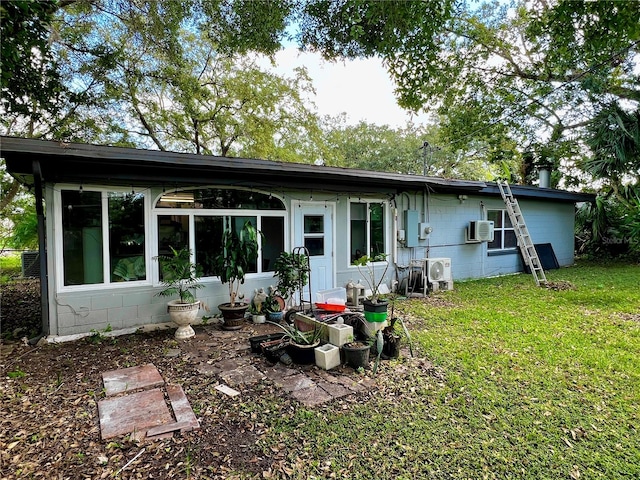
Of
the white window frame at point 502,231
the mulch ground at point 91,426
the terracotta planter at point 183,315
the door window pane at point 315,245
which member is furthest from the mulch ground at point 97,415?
the white window frame at point 502,231

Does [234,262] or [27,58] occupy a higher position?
[27,58]

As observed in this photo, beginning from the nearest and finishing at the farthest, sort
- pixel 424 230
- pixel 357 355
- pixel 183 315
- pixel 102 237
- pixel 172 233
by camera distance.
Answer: pixel 357 355, pixel 183 315, pixel 102 237, pixel 172 233, pixel 424 230

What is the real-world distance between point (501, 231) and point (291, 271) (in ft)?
23.1

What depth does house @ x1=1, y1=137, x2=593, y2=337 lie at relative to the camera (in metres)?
4.46

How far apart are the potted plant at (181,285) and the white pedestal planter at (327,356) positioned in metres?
1.97

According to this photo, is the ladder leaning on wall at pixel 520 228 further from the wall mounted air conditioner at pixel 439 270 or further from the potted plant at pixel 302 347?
the potted plant at pixel 302 347

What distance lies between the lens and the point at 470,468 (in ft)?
6.96

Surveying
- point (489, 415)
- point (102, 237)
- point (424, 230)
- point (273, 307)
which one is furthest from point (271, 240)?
point (489, 415)

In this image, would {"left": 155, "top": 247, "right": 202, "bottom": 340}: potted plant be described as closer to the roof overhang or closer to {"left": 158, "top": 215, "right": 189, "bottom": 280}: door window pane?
{"left": 158, "top": 215, "right": 189, "bottom": 280}: door window pane

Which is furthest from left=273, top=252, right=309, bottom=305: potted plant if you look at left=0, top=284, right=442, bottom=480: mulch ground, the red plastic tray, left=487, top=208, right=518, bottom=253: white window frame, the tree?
left=487, top=208, right=518, bottom=253: white window frame

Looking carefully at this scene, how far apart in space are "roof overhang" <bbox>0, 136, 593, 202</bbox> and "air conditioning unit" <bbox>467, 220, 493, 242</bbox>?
2852 mm

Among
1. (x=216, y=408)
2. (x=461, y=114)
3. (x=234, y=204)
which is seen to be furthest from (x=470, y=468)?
(x=461, y=114)

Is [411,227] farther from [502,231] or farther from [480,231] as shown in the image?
[502,231]

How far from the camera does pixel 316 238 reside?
21.7 ft
